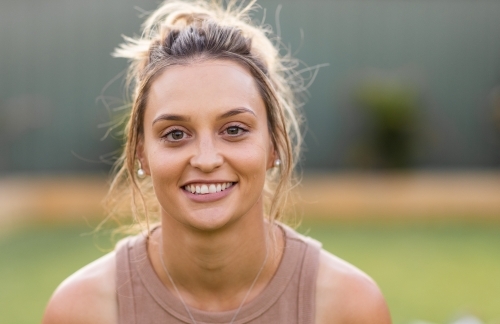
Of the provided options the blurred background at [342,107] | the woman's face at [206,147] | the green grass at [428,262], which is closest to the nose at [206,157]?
the woman's face at [206,147]

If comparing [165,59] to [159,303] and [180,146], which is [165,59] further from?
[159,303]

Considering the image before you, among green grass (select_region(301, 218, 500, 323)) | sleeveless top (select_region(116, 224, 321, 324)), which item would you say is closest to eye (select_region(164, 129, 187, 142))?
sleeveless top (select_region(116, 224, 321, 324))

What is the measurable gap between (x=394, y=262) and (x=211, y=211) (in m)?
4.65

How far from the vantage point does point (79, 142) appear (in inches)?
384

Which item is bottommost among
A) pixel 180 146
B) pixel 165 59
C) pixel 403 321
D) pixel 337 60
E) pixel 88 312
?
pixel 403 321

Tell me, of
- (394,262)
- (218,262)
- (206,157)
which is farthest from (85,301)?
(394,262)

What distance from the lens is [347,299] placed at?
2.81 m

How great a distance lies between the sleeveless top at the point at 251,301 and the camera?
279 cm

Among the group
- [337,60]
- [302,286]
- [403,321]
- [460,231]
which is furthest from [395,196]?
[302,286]

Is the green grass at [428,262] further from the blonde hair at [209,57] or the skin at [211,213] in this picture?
the blonde hair at [209,57]

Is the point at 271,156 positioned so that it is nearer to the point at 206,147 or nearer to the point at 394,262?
the point at 206,147

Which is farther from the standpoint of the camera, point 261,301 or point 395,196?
point 395,196

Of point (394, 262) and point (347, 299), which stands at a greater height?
point (347, 299)

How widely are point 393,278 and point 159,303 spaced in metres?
3.94
